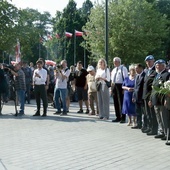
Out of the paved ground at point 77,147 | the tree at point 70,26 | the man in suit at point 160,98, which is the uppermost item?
the tree at point 70,26

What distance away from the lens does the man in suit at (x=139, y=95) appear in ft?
33.5

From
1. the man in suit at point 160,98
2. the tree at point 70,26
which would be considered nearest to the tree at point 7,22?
the man in suit at point 160,98

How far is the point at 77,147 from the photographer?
814cm

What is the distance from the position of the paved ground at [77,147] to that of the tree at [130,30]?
93.0 ft

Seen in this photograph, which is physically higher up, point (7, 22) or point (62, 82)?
point (7, 22)

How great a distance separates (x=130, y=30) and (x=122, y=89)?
29.2 metres

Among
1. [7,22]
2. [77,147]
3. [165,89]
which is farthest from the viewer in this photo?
[7,22]

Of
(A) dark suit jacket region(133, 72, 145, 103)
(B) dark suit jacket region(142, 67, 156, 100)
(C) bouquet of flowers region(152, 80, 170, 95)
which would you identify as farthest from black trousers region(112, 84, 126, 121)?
(C) bouquet of flowers region(152, 80, 170, 95)

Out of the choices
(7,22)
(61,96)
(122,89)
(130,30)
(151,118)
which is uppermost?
(130,30)

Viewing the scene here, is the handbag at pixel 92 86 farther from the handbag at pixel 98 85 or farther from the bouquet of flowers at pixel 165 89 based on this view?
the bouquet of flowers at pixel 165 89

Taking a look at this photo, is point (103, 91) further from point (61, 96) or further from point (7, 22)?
point (7, 22)

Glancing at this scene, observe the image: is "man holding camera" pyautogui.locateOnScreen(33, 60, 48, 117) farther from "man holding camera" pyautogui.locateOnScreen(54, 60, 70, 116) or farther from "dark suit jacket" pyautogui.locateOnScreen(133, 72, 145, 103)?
"dark suit jacket" pyautogui.locateOnScreen(133, 72, 145, 103)

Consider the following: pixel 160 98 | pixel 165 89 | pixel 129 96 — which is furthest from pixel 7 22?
pixel 165 89

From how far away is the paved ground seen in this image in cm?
670
